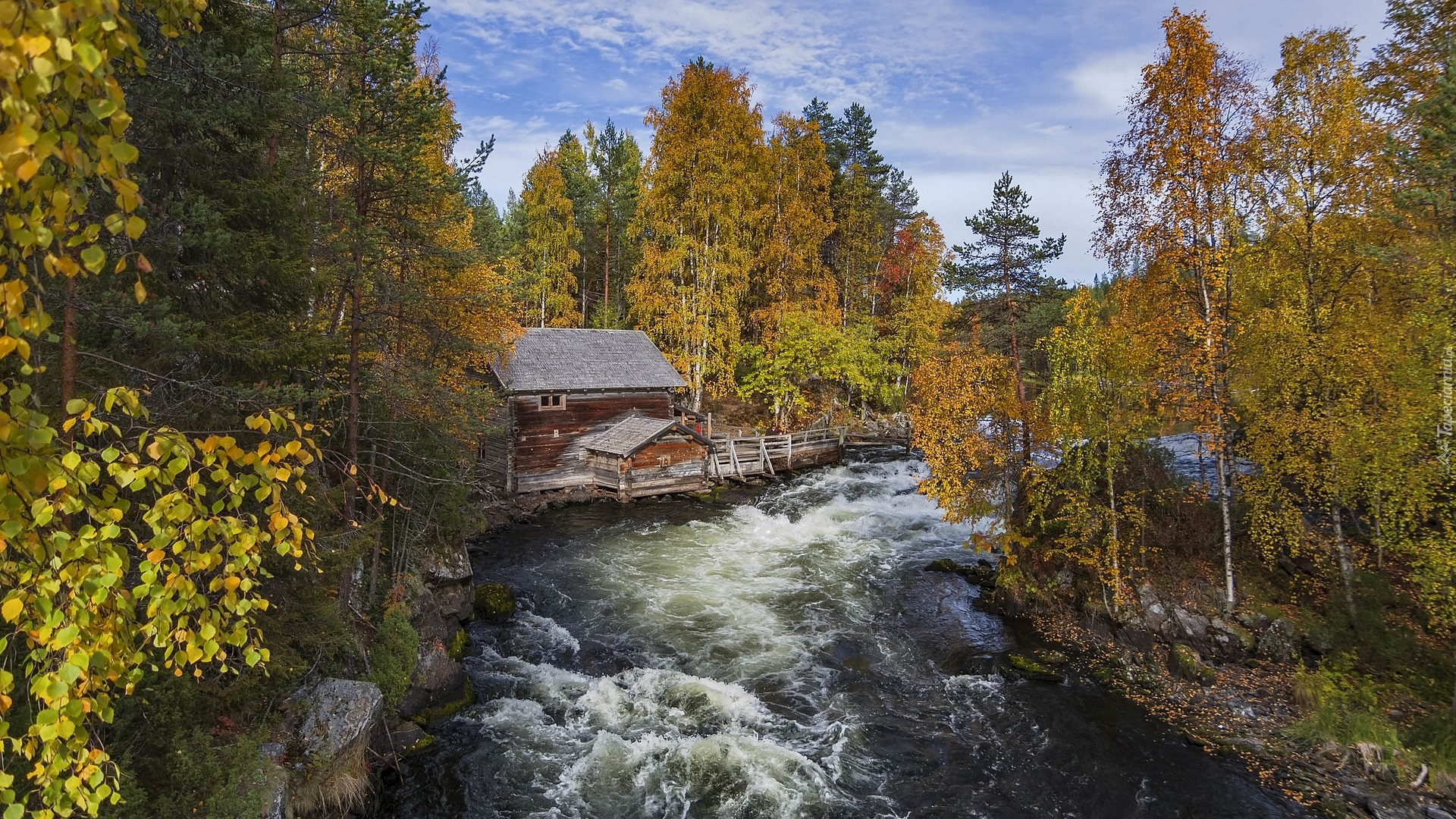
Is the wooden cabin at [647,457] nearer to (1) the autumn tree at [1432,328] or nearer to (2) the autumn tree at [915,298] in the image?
(2) the autumn tree at [915,298]

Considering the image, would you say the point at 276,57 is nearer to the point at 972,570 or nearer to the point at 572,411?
the point at 572,411

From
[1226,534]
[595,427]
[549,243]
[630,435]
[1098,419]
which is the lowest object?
[1226,534]

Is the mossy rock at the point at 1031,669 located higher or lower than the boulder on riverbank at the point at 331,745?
lower

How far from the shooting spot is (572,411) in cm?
2688

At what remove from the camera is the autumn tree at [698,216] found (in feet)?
106

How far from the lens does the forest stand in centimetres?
272

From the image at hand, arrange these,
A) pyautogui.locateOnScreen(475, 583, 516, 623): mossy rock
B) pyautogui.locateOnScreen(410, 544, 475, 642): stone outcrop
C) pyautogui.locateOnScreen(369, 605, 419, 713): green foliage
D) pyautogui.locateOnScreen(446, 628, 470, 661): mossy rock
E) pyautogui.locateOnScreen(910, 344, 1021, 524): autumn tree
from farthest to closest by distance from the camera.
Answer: pyautogui.locateOnScreen(910, 344, 1021, 524): autumn tree
pyautogui.locateOnScreen(475, 583, 516, 623): mossy rock
pyautogui.locateOnScreen(446, 628, 470, 661): mossy rock
pyautogui.locateOnScreen(410, 544, 475, 642): stone outcrop
pyautogui.locateOnScreen(369, 605, 419, 713): green foliage

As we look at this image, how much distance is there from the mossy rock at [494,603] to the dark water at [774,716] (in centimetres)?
38

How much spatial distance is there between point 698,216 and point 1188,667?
2676 cm

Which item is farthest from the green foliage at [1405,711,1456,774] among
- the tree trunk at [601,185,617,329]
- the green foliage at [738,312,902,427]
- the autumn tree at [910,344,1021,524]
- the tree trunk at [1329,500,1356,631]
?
the tree trunk at [601,185,617,329]

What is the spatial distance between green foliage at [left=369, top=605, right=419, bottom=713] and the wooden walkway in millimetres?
17995

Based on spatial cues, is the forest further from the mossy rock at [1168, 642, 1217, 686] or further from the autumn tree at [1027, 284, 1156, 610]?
the mossy rock at [1168, 642, 1217, 686]

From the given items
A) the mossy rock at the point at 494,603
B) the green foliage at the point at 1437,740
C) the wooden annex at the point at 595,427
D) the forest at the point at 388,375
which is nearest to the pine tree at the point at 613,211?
the wooden annex at the point at 595,427

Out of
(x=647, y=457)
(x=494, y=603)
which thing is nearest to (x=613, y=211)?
(x=647, y=457)
